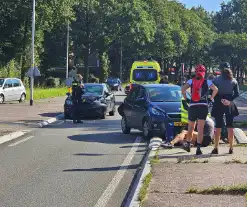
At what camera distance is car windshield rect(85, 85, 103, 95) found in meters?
25.8

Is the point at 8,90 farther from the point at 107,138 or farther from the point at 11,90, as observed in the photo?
the point at 107,138

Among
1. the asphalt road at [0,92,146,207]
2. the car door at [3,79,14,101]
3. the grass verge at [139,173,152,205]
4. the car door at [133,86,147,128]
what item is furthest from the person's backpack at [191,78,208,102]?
the car door at [3,79,14,101]

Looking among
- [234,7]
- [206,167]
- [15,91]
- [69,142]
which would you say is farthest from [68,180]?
[234,7]

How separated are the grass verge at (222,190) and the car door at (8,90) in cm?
2995

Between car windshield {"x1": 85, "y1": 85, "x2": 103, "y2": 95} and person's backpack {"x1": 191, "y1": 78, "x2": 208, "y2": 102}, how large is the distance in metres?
13.7

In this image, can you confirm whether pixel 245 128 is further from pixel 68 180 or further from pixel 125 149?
pixel 68 180

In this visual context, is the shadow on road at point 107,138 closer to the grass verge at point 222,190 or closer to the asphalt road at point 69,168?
the asphalt road at point 69,168

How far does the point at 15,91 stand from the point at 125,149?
2508 cm

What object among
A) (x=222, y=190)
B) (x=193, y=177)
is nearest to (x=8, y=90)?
(x=193, y=177)

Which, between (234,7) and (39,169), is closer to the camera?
(39,169)

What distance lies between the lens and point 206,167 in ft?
33.6

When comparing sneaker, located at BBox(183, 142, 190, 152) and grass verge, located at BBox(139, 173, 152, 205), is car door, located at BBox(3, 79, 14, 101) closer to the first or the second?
sneaker, located at BBox(183, 142, 190, 152)

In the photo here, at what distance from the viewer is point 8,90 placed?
122 ft

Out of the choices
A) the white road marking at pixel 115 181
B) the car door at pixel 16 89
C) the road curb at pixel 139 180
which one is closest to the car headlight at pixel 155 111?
the road curb at pixel 139 180
